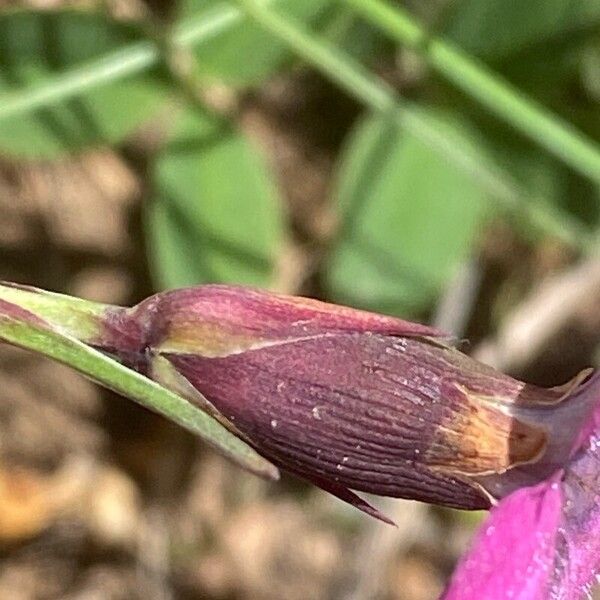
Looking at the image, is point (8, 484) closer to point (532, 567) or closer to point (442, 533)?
point (442, 533)

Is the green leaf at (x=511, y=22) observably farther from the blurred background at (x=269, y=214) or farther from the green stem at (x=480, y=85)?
the green stem at (x=480, y=85)

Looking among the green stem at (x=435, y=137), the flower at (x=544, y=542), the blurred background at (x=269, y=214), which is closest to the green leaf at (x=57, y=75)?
the blurred background at (x=269, y=214)

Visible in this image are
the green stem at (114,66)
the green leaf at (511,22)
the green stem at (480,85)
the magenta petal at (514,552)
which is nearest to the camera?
the magenta petal at (514,552)

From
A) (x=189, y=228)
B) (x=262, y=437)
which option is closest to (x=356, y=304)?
(x=189, y=228)

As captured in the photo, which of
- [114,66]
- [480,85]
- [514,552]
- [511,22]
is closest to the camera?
[514,552]

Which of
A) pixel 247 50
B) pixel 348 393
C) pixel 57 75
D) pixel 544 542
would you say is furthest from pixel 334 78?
pixel 544 542

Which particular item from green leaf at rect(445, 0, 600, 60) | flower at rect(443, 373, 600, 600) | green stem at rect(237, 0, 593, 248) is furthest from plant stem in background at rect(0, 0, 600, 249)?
flower at rect(443, 373, 600, 600)

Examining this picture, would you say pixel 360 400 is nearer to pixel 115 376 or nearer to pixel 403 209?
pixel 115 376
